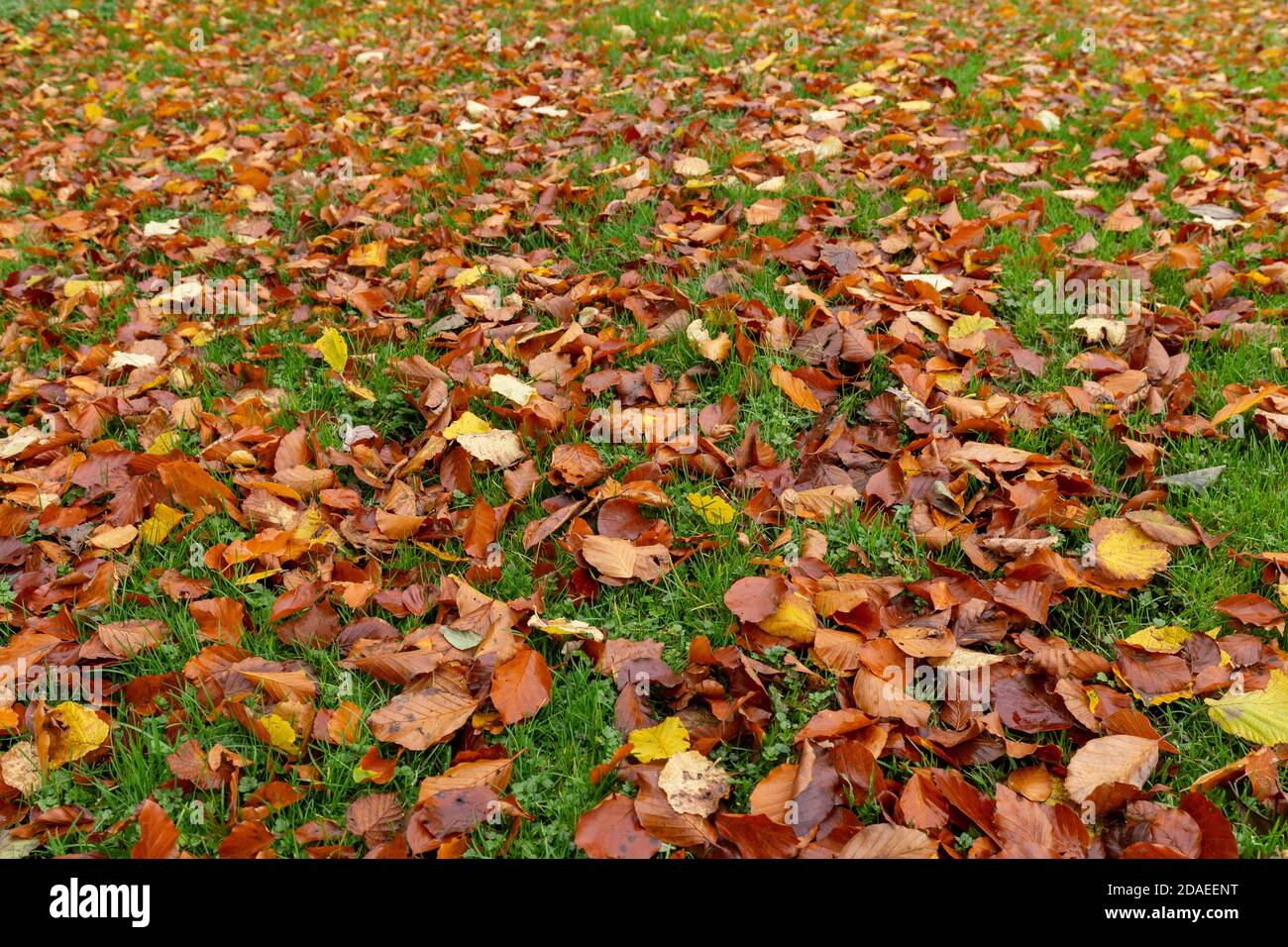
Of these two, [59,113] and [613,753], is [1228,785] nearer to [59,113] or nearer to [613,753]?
[613,753]

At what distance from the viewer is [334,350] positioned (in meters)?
3.17

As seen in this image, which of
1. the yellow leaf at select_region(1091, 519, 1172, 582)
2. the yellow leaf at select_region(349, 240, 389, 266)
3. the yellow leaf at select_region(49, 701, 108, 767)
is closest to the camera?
the yellow leaf at select_region(49, 701, 108, 767)

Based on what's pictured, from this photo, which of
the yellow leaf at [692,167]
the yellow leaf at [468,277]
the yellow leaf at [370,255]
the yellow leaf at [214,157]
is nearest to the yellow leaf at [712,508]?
the yellow leaf at [468,277]

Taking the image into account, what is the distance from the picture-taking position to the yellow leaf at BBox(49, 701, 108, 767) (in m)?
1.97

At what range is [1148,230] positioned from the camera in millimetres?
3719

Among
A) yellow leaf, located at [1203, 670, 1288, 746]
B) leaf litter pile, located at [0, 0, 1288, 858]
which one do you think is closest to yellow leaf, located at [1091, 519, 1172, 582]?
leaf litter pile, located at [0, 0, 1288, 858]

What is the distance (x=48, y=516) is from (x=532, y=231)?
2.12 meters

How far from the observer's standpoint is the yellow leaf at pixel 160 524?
2.53 metres

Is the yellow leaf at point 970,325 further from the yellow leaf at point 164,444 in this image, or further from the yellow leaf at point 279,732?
the yellow leaf at point 164,444

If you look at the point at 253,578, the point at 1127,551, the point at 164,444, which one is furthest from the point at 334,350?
the point at 1127,551

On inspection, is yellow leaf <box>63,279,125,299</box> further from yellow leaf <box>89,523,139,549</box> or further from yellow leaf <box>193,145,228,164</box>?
yellow leaf <box>89,523,139,549</box>

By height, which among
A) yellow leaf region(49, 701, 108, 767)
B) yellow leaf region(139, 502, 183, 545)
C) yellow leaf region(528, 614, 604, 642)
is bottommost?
yellow leaf region(49, 701, 108, 767)

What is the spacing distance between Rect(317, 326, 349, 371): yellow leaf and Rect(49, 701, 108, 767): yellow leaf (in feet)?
4.73
